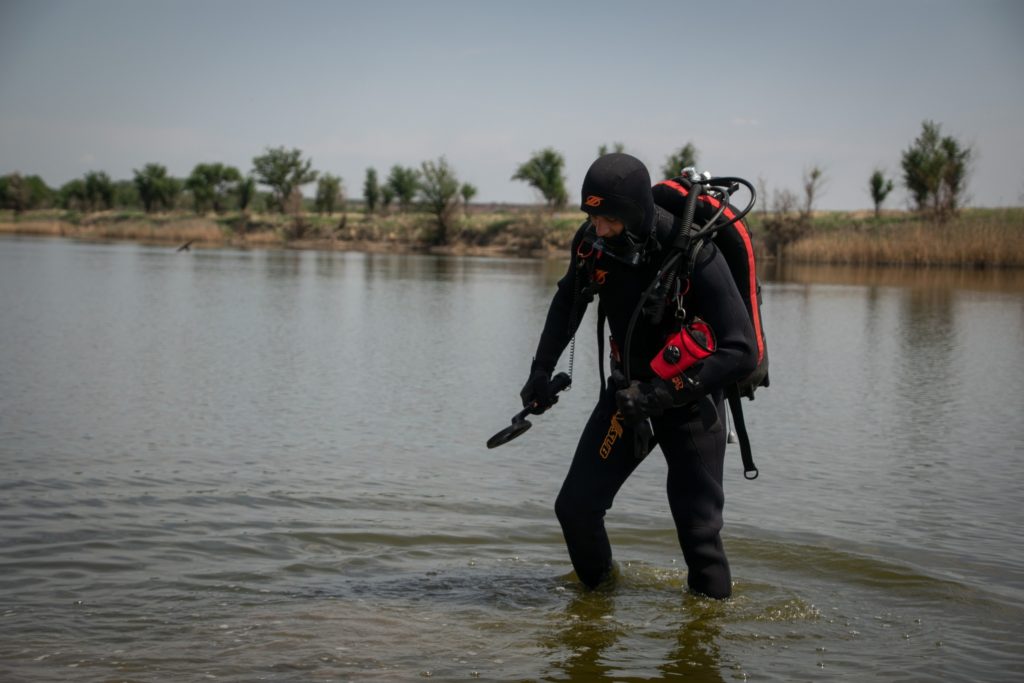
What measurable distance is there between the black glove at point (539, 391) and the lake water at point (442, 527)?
40.6 inches

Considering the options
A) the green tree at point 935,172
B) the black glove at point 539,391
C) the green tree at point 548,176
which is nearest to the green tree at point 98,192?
the green tree at point 548,176

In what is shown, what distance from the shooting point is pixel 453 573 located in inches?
231

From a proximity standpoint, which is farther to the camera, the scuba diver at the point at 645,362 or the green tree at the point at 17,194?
the green tree at the point at 17,194

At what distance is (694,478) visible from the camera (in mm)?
4730

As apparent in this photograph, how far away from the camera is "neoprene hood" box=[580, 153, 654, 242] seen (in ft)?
14.6

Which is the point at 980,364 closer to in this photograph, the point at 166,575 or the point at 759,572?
the point at 759,572

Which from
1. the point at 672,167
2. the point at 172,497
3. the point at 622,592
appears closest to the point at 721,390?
the point at 622,592

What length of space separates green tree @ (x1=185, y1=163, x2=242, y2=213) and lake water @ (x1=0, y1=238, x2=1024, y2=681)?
3093 inches

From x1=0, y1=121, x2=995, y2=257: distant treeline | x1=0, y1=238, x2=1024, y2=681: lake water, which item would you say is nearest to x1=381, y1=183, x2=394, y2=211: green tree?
x1=0, y1=121, x2=995, y2=257: distant treeline

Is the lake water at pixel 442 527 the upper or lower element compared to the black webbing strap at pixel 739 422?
lower

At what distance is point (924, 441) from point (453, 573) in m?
5.93

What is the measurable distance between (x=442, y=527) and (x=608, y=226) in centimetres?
289

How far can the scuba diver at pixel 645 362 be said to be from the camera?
4.49 metres

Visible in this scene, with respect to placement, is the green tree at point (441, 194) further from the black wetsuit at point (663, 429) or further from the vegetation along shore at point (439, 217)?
the black wetsuit at point (663, 429)
